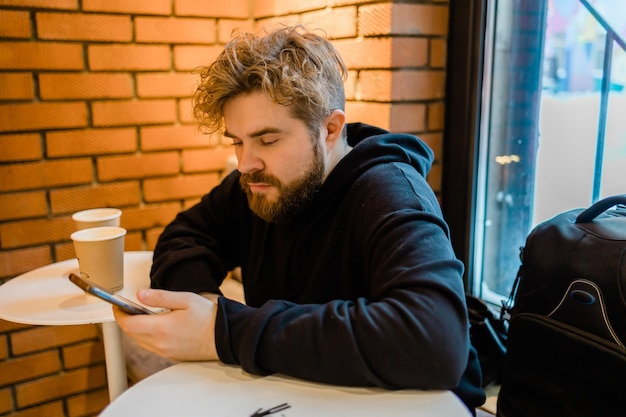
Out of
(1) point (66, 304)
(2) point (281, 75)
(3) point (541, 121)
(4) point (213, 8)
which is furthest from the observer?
(4) point (213, 8)

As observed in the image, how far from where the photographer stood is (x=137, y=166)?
6.64ft

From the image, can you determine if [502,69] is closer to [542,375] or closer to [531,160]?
[531,160]

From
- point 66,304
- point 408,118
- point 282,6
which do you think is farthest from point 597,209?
point 282,6

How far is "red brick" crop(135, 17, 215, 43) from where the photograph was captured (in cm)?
197

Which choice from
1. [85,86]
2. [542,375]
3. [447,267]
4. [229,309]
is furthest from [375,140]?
[85,86]

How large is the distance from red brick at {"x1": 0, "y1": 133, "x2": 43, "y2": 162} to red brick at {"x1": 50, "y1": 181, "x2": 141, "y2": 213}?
14 cm

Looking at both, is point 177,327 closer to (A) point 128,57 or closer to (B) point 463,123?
(B) point 463,123

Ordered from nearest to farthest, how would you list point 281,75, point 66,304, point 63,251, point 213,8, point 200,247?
point 281,75 → point 66,304 → point 200,247 → point 63,251 → point 213,8

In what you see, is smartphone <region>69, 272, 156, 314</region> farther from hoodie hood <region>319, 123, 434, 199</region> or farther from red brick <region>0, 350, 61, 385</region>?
red brick <region>0, 350, 61, 385</region>

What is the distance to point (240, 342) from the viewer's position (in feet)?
2.90

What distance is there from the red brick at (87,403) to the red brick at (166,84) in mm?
1090

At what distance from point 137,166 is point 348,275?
3.74 ft

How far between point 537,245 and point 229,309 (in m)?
0.71

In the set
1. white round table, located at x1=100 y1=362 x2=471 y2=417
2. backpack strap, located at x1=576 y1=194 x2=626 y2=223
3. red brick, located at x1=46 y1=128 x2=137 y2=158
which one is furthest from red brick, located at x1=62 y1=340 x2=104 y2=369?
backpack strap, located at x1=576 y1=194 x2=626 y2=223
